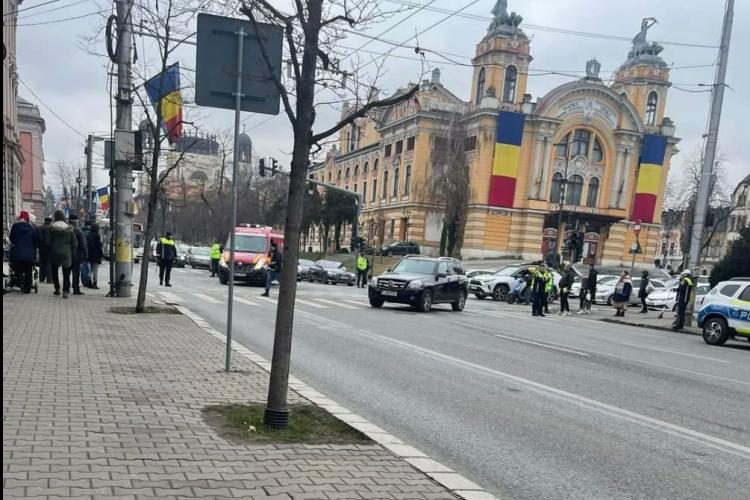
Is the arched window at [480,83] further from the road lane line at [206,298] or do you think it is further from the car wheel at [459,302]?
the road lane line at [206,298]

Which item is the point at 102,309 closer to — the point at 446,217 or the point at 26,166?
the point at 446,217

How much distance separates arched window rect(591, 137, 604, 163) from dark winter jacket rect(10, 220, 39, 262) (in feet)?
190

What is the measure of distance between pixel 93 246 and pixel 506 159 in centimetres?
4639

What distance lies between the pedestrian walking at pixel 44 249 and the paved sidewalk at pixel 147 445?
7.78 m

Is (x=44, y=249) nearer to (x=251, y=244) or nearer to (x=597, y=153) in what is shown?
(x=251, y=244)

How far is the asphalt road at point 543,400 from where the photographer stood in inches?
198

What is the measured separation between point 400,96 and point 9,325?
7.47 metres

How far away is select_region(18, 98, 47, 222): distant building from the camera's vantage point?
61031 mm

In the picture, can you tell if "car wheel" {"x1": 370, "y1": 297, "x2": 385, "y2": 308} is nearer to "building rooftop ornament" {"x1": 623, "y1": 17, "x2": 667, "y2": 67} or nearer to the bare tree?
the bare tree

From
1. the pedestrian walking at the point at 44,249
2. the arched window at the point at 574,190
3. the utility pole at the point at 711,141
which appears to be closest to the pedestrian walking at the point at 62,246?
the pedestrian walking at the point at 44,249

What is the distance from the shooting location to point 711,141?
1956 centimetres

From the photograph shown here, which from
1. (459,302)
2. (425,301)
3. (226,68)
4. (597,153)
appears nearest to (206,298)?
(425,301)

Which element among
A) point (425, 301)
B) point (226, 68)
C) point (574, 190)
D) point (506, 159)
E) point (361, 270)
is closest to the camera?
point (226, 68)

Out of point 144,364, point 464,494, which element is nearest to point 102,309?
point 144,364
